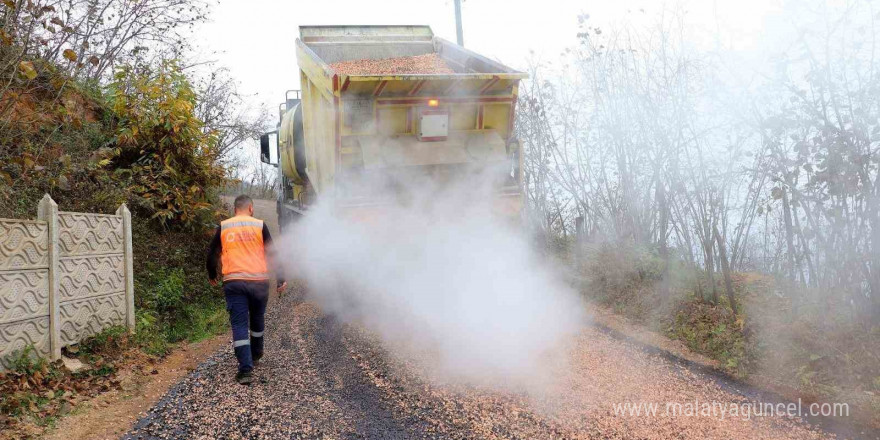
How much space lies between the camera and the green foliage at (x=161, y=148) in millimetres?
8453

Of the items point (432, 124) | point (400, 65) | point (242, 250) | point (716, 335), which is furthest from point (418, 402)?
point (400, 65)

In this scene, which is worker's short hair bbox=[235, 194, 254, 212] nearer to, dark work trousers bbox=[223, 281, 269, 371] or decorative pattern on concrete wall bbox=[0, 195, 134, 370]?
dark work trousers bbox=[223, 281, 269, 371]

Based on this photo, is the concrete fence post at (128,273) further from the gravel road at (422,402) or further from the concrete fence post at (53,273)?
the gravel road at (422,402)

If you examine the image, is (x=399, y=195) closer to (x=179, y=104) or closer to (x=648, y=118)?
(x=648, y=118)

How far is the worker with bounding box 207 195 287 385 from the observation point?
4.98m

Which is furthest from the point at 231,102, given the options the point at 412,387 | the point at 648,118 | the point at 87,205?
the point at 412,387

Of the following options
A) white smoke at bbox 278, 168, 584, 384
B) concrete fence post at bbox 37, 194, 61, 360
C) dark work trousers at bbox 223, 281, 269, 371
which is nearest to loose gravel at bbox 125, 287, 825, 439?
dark work trousers at bbox 223, 281, 269, 371

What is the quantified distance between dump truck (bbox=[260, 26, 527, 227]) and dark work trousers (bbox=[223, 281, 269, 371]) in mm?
1753

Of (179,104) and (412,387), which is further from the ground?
(179,104)

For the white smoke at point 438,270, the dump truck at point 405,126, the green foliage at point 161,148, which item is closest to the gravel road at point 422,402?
the white smoke at point 438,270

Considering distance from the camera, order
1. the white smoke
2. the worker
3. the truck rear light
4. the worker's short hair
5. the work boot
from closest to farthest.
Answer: the work boot
the worker
the worker's short hair
the white smoke
the truck rear light

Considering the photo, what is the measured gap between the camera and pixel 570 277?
8.20 meters

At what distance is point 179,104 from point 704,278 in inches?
285

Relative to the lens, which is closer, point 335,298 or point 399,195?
point 399,195
